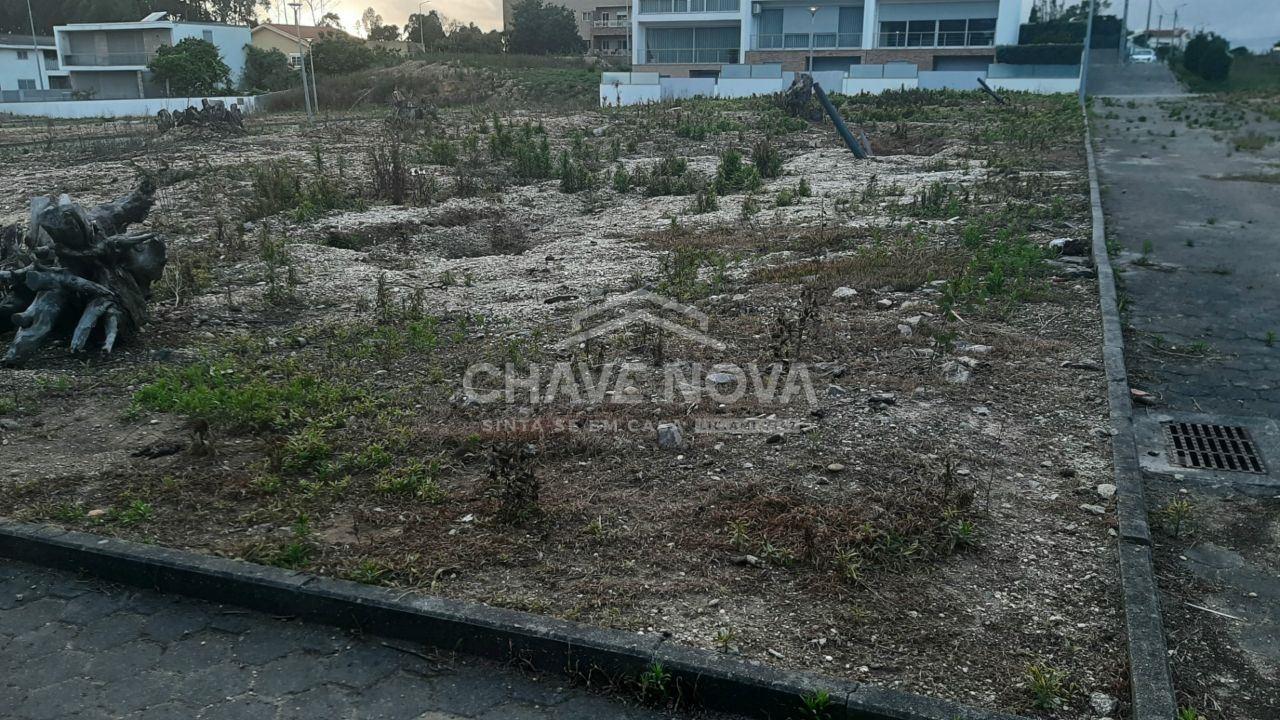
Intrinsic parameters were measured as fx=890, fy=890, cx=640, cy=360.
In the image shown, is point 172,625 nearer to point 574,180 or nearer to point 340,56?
point 574,180

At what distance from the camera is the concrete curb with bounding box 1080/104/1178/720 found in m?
2.69

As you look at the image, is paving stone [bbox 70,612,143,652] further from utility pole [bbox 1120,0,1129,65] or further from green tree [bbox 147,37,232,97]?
utility pole [bbox 1120,0,1129,65]

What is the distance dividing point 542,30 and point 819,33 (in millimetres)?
21523

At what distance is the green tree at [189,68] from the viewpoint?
133ft

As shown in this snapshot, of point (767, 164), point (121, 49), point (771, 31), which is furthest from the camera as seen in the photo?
point (121, 49)

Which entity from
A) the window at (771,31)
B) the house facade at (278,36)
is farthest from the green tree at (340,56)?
the window at (771,31)

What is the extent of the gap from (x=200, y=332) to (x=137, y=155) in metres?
13.6

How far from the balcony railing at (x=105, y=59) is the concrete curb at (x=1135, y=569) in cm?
5561

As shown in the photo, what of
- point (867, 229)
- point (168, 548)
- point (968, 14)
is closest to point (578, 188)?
point (867, 229)

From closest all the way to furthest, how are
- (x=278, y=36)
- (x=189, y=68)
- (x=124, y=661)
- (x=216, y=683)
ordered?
1. (x=216, y=683)
2. (x=124, y=661)
3. (x=189, y=68)
4. (x=278, y=36)

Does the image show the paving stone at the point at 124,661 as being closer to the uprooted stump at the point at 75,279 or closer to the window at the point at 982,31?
the uprooted stump at the point at 75,279

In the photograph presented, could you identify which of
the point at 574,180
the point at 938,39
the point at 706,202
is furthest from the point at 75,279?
the point at 938,39

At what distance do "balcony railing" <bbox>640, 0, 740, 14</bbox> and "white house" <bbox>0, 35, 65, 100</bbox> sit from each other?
34560 millimetres

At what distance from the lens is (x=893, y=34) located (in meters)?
44.3
